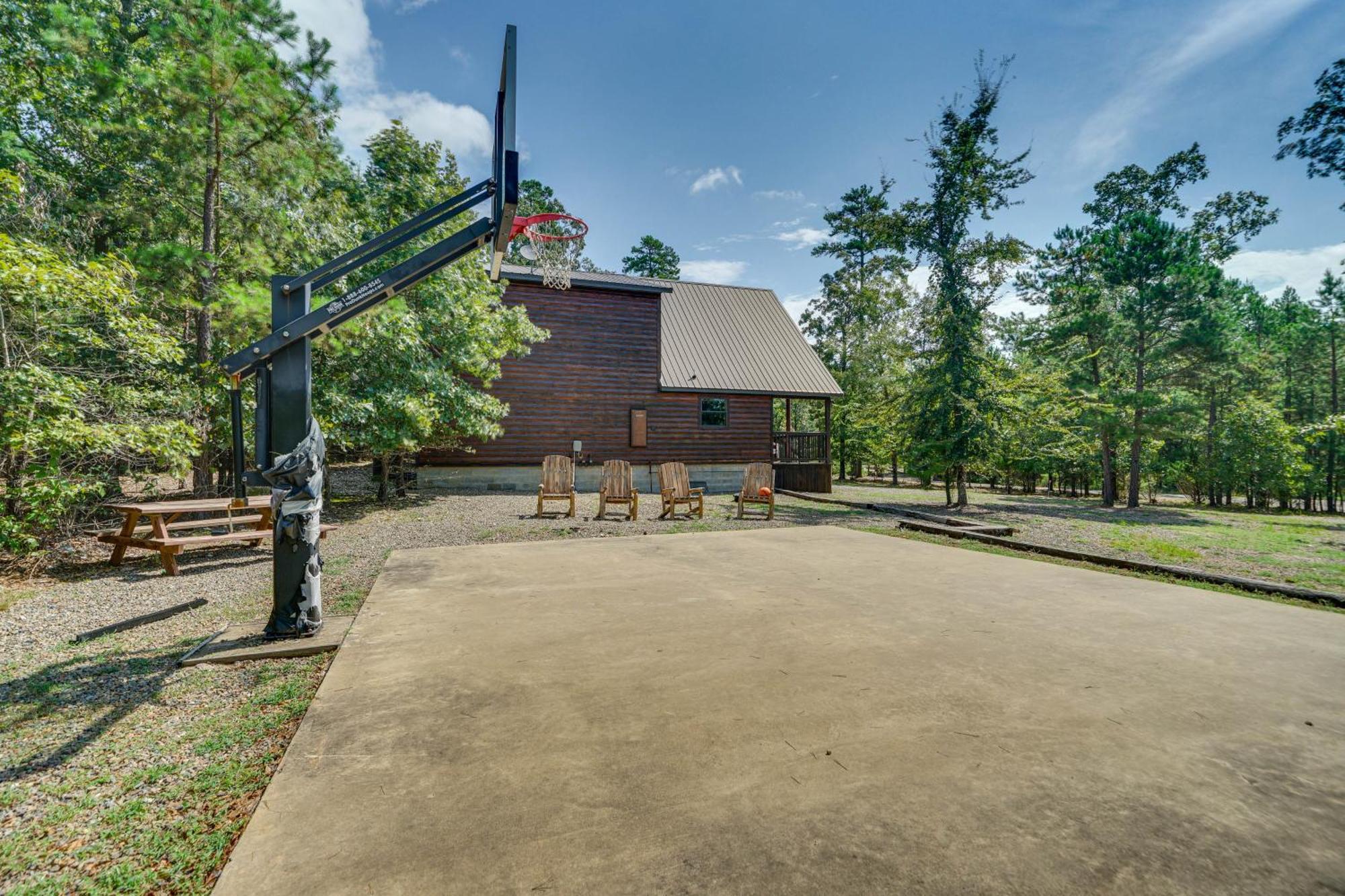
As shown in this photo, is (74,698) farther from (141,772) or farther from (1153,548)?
(1153,548)

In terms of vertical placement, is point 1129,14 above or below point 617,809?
above

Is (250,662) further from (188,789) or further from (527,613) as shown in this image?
(527,613)

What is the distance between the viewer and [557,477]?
34.4ft

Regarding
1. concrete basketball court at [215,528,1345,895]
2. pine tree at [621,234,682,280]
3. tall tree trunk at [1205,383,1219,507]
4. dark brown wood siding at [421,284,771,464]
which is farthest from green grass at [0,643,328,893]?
pine tree at [621,234,682,280]

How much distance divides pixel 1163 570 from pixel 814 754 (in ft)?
19.5

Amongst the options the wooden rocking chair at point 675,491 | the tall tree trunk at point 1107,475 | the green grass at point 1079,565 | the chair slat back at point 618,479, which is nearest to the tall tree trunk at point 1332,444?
the tall tree trunk at point 1107,475

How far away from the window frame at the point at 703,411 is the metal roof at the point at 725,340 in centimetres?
49

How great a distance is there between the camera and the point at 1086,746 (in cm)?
235

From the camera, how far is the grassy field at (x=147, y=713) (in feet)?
5.93

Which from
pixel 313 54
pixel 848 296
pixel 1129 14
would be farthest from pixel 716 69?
pixel 848 296

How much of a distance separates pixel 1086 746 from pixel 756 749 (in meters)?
1.45

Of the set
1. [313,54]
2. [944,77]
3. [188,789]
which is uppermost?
[944,77]

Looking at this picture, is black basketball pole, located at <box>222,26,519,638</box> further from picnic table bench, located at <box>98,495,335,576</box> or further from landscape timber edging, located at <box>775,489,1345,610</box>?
landscape timber edging, located at <box>775,489,1345,610</box>

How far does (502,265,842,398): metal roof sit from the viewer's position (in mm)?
16828
